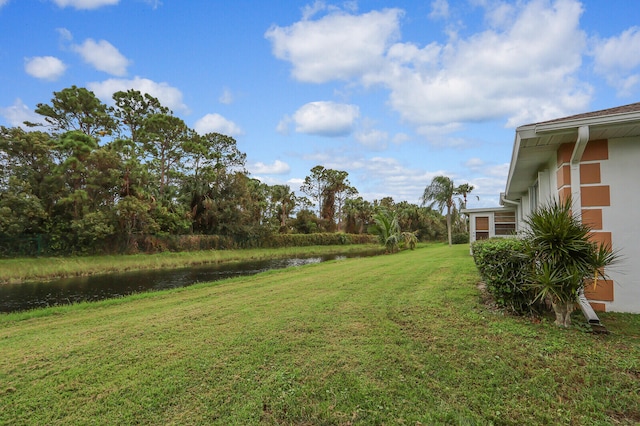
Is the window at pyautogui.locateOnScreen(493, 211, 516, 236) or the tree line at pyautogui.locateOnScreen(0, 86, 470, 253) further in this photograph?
the tree line at pyautogui.locateOnScreen(0, 86, 470, 253)

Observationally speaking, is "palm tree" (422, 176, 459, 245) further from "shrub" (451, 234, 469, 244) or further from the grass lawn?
the grass lawn

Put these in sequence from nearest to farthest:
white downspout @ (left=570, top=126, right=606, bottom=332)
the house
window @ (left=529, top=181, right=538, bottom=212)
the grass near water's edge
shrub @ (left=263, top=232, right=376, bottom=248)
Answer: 1. white downspout @ (left=570, top=126, right=606, bottom=332)
2. the house
3. window @ (left=529, top=181, right=538, bottom=212)
4. the grass near water's edge
5. shrub @ (left=263, top=232, right=376, bottom=248)

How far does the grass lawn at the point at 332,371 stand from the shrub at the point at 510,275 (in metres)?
0.33

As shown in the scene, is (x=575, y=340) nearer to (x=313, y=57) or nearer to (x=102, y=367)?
(x=102, y=367)

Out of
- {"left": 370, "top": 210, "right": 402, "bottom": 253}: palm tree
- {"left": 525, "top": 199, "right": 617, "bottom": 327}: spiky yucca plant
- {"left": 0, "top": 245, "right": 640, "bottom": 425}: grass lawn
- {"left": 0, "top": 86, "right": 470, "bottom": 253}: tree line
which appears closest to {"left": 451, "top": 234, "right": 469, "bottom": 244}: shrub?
{"left": 0, "top": 86, "right": 470, "bottom": 253}: tree line

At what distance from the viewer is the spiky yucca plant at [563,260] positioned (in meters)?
3.81

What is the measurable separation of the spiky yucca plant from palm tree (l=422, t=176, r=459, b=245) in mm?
25886

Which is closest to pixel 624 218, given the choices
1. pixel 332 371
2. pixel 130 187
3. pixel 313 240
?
pixel 332 371

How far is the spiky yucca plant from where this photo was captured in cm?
381

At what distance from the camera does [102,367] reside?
11.1 ft

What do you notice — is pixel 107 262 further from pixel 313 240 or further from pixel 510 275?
pixel 510 275

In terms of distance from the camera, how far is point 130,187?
2180 centimetres

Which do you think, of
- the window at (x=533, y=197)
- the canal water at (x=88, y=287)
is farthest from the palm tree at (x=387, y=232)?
the window at (x=533, y=197)

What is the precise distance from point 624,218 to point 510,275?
183cm
